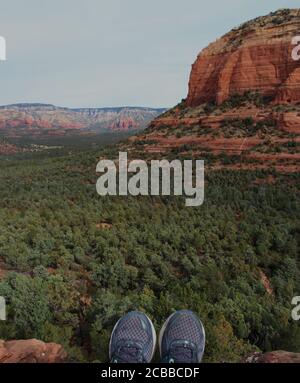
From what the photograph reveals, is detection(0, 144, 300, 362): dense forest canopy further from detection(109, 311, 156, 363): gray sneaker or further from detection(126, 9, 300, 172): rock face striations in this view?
detection(126, 9, 300, 172): rock face striations

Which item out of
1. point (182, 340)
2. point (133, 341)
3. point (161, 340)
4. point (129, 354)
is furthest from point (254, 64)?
point (129, 354)

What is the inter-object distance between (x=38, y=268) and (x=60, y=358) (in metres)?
5.86

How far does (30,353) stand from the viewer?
4.48m

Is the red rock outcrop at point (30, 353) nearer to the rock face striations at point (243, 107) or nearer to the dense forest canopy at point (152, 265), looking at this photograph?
the dense forest canopy at point (152, 265)

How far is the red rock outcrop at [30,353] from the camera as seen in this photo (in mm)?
4402

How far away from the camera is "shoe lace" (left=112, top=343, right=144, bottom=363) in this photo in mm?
4402

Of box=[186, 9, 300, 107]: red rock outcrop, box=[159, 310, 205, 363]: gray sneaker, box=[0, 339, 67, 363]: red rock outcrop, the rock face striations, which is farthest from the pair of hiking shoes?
box=[186, 9, 300, 107]: red rock outcrop

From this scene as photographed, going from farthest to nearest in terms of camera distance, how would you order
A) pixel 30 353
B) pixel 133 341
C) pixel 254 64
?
pixel 254 64 → pixel 133 341 → pixel 30 353

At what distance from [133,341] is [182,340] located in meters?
0.67

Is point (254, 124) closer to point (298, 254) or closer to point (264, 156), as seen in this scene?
point (264, 156)

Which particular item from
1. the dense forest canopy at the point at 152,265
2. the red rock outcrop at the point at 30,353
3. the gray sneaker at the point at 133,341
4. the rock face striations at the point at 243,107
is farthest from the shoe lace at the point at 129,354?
the rock face striations at the point at 243,107

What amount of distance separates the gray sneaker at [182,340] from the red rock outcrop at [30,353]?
141 cm

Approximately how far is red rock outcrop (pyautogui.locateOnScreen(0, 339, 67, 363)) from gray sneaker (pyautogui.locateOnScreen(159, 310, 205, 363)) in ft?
4.63

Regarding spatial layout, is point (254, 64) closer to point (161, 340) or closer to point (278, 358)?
point (161, 340)
